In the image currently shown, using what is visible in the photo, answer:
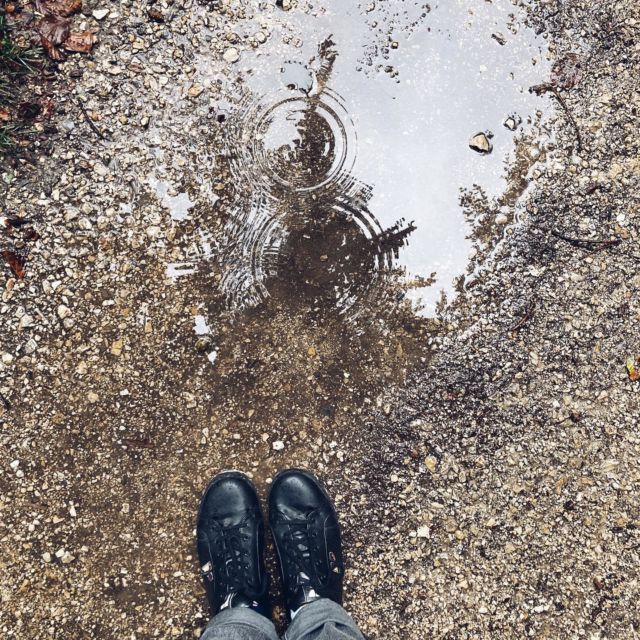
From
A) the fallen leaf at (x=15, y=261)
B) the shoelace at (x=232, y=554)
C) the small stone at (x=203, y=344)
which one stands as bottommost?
the shoelace at (x=232, y=554)

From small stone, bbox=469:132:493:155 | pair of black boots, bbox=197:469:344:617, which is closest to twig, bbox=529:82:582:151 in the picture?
small stone, bbox=469:132:493:155

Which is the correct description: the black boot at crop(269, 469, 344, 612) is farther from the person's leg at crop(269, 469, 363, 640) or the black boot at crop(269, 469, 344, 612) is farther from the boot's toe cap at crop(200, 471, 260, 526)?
the boot's toe cap at crop(200, 471, 260, 526)

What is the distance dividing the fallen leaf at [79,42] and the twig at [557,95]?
6.46 feet

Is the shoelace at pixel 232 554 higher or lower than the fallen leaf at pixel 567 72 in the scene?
lower

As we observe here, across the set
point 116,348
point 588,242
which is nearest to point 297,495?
point 116,348

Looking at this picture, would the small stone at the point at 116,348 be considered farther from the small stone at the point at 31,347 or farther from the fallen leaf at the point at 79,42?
the fallen leaf at the point at 79,42

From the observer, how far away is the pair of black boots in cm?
202

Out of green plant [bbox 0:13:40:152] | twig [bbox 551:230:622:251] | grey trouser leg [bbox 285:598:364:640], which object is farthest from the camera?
twig [bbox 551:230:622:251]

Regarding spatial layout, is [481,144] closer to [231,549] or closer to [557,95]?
[557,95]

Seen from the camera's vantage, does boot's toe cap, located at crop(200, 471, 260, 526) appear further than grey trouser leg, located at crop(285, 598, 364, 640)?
Yes

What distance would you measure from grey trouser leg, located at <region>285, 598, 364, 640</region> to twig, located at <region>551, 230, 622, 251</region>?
1866 mm

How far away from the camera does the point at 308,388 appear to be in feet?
6.77

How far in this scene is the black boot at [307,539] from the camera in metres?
2.03

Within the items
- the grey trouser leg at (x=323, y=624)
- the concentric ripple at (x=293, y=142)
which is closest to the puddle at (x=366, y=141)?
the concentric ripple at (x=293, y=142)
